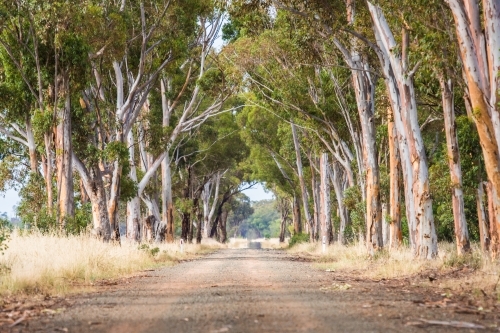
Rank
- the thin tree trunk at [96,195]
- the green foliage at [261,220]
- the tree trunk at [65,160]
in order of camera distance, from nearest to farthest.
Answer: the tree trunk at [65,160], the thin tree trunk at [96,195], the green foliage at [261,220]

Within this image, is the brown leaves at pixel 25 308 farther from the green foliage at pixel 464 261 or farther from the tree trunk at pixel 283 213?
the tree trunk at pixel 283 213

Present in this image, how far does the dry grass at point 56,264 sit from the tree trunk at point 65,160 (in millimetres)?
3409

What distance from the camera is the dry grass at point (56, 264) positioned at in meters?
11.5

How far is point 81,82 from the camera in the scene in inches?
946

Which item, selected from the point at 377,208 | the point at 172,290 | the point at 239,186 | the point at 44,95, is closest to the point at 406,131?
the point at 377,208

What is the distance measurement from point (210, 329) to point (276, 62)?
73.7 ft

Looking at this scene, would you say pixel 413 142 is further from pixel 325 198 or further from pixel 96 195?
pixel 325 198

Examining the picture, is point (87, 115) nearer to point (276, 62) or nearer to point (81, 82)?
point (81, 82)

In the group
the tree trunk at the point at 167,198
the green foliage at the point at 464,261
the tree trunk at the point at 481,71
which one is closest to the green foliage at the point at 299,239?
the tree trunk at the point at 167,198

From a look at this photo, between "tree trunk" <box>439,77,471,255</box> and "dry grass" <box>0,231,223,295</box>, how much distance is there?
9043mm

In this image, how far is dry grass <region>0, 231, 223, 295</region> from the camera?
11492 millimetres

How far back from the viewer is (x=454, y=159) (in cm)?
2053

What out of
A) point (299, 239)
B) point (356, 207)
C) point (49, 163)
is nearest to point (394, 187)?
point (356, 207)

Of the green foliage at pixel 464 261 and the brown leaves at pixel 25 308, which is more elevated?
the green foliage at pixel 464 261
